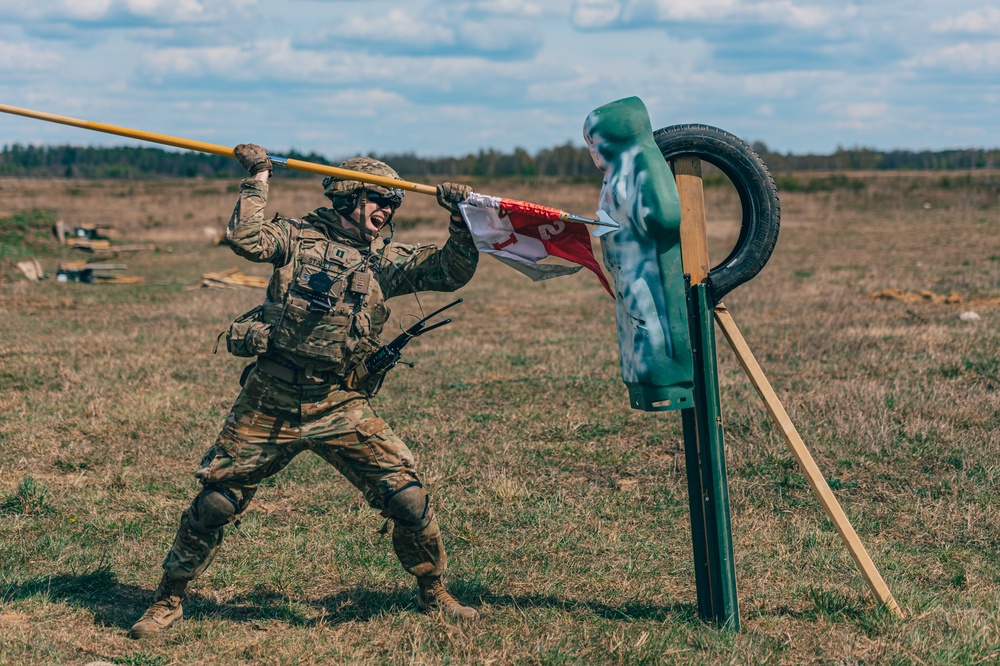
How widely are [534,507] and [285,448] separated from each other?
246cm

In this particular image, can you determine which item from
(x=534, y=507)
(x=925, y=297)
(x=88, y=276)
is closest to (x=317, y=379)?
(x=534, y=507)

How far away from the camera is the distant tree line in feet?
330

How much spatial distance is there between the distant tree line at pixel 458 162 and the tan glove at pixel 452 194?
95.0 m

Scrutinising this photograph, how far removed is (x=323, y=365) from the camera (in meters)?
5.05

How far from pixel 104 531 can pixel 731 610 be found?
13.8ft

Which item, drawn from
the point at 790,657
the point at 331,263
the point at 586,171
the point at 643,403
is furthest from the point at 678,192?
the point at 586,171

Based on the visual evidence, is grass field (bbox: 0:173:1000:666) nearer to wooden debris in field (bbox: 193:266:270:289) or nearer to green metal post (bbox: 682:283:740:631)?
green metal post (bbox: 682:283:740:631)

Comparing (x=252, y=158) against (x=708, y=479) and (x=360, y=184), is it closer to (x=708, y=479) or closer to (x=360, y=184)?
(x=360, y=184)

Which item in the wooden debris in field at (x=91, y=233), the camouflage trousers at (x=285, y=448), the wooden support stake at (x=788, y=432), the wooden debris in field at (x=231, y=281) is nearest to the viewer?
the wooden support stake at (x=788, y=432)

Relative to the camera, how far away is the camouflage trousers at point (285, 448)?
5027mm

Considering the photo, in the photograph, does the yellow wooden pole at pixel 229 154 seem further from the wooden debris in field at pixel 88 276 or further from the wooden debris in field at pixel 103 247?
the wooden debris in field at pixel 103 247

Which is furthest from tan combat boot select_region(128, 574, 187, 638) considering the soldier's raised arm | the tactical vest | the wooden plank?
the wooden plank

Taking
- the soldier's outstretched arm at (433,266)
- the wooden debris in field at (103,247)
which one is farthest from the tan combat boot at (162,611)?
the wooden debris in field at (103,247)

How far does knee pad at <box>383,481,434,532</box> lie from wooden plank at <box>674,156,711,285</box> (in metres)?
1.78
